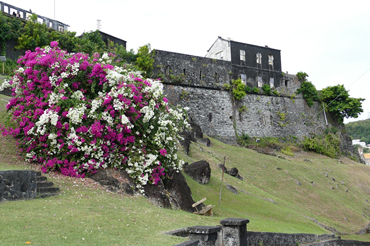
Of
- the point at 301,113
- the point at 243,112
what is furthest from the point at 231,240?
the point at 301,113

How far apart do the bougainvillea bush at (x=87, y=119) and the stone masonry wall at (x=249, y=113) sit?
17.7m

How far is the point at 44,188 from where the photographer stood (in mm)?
9469

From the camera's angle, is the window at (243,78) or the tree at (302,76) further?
the tree at (302,76)

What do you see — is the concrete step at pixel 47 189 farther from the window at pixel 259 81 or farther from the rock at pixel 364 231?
the window at pixel 259 81

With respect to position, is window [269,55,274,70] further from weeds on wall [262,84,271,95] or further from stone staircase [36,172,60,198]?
stone staircase [36,172,60,198]

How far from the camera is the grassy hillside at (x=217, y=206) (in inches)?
259

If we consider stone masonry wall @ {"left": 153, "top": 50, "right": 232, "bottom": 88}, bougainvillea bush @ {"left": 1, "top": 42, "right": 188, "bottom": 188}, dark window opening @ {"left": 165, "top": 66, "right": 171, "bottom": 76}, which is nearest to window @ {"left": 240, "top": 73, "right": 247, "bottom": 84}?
stone masonry wall @ {"left": 153, "top": 50, "right": 232, "bottom": 88}

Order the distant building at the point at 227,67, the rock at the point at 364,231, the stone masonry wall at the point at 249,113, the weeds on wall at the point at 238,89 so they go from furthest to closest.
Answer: the weeds on wall at the point at 238,89 < the stone masonry wall at the point at 249,113 < the distant building at the point at 227,67 < the rock at the point at 364,231

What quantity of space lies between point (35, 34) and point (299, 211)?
21.9m

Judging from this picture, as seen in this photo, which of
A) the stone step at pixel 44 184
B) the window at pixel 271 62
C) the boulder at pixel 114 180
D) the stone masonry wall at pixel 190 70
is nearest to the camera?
the stone step at pixel 44 184

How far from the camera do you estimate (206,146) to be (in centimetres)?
2619

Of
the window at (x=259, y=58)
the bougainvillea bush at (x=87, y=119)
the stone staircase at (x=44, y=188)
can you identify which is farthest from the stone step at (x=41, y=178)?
the window at (x=259, y=58)

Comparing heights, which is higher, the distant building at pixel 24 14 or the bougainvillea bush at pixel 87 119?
the distant building at pixel 24 14

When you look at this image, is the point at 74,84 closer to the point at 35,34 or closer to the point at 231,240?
the point at 231,240
